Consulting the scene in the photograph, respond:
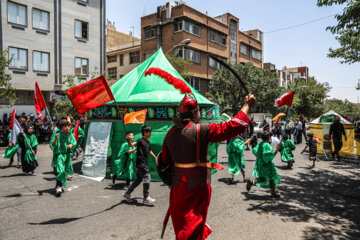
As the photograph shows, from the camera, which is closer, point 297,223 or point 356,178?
point 297,223

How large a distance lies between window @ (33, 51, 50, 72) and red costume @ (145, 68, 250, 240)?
19801mm

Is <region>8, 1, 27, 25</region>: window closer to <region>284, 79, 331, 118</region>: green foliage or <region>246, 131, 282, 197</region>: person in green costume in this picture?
<region>246, 131, 282, 197</region>: person in green costume

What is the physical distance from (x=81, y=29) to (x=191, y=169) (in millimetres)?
22401

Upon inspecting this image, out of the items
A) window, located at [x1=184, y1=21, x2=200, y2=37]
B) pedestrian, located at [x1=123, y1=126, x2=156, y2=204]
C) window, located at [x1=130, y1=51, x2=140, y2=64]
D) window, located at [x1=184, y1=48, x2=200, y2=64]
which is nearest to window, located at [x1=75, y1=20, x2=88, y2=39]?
window, located at [x1=184, y1=48, x2=200, y2=64]

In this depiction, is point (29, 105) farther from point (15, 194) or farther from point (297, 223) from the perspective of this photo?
point (297, 223)

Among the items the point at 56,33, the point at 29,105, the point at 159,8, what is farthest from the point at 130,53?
the point at 29,105

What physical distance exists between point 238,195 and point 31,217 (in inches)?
174

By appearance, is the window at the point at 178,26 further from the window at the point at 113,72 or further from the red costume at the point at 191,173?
the red costume at the point at 191,173

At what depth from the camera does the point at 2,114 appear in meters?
17.2

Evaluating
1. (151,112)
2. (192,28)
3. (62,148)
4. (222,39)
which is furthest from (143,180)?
(222,39)

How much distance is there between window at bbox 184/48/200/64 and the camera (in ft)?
92.1

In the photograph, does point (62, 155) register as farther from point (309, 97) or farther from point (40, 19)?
point (309, 97)

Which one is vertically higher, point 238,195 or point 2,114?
point 2,114

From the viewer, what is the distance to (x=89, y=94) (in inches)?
229
